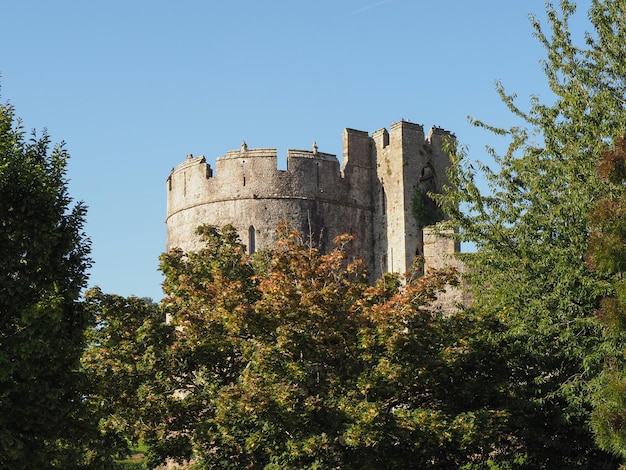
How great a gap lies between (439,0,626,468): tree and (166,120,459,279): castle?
1676 cm

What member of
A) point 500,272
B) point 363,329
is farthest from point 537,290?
point 363,329

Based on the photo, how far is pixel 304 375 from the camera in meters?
22.3

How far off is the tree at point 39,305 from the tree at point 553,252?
10.0 meters

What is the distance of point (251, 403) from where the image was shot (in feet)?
70.7

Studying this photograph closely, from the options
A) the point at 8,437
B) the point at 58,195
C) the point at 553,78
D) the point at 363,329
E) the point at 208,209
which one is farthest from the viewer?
the point at 208,209

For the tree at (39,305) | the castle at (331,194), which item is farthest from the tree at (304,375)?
the castle at (331,194)

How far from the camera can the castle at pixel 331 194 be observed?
42344mm

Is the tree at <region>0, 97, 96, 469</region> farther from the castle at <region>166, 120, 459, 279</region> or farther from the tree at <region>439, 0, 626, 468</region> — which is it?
the castle at <region>166, 120, 459, 279</region>

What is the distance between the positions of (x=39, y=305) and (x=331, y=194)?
84.1 feet

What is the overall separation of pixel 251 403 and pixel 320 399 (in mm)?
1639

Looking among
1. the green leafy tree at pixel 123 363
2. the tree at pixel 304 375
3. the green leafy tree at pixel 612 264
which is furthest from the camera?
the green leafy tree at pixel 123 363

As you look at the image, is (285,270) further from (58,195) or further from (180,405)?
(58,195)

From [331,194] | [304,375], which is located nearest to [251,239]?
[331,194]

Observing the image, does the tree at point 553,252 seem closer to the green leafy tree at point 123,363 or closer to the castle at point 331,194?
the green leafy tree at point 123,363
